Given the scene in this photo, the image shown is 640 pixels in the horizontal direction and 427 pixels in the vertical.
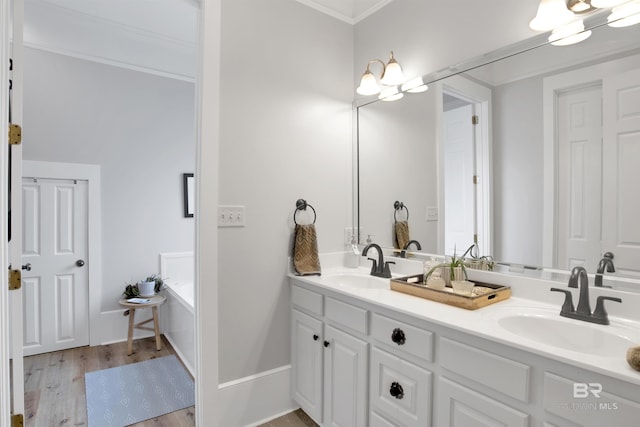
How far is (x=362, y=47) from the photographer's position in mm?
2418

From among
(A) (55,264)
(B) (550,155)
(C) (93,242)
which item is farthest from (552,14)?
(A) (55,264)

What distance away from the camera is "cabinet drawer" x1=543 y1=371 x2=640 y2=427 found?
0.87 metres

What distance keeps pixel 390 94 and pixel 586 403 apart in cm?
182

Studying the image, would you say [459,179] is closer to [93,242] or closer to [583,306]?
[583,306]

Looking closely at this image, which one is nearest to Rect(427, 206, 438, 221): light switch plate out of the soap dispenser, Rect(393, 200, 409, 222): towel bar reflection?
Rect(393, 200, 409, 222): towel bar reflection

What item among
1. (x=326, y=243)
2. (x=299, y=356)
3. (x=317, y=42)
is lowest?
(x=299, y=356)

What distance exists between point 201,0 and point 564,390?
232 cm

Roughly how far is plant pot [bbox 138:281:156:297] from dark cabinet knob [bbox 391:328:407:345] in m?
2.67

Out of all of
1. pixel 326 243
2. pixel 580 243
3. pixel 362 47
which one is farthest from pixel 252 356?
pixel 362 47

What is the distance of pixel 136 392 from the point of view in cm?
243

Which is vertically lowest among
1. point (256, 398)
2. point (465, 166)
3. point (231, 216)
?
point (256, 398)

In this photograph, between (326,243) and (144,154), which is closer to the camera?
(326,243)

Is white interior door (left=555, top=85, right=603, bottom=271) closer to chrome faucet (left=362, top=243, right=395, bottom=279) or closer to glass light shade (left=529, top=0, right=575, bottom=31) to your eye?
glass light shade (left=529, top=0, right=575, bottom=31)

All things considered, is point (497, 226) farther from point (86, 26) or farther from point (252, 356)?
point (86, 26)
